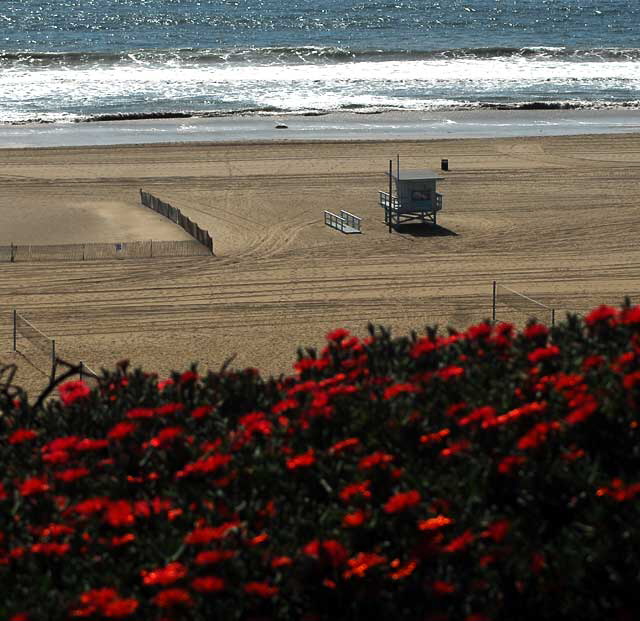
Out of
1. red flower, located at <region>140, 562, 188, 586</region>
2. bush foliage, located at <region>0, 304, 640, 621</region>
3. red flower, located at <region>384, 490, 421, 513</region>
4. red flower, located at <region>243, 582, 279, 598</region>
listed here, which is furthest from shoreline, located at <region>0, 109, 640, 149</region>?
red flower, located at <region>243, 582, 279, 598</region>

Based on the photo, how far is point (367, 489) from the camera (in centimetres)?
682

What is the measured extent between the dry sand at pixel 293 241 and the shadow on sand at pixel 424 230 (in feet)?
0.53

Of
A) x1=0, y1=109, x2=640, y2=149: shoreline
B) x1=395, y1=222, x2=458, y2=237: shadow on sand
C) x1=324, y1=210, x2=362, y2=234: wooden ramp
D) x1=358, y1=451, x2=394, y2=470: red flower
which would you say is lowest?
x1=395, y1=222, x2=458, y2=237: shadow on sand

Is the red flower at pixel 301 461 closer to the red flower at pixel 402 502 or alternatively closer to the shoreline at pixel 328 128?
the red flower at pixel 402 502

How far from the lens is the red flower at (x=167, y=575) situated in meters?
6.01

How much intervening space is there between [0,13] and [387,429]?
424ft

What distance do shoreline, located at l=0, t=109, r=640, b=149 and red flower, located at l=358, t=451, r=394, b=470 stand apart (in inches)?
1796

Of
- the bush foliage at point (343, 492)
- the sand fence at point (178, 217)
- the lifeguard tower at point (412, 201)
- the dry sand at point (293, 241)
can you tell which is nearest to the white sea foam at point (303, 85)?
the dry sand at point (293, 241)

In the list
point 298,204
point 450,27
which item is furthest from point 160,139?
point 450,27

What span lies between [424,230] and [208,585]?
1239 inches

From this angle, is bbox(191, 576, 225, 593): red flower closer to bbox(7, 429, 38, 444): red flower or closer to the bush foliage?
the bush foliage

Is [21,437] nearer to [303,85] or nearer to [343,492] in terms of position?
[343,492]

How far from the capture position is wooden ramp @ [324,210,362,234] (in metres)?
36.3

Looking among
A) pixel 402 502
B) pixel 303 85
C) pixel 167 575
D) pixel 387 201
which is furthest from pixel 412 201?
pixel 303 85
